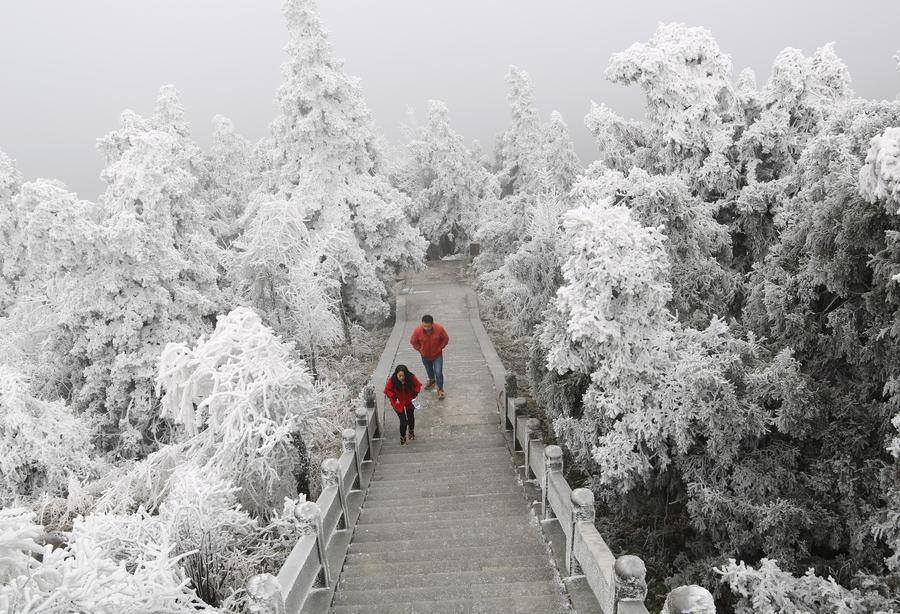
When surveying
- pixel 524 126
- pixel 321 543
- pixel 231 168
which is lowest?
pixel 321 543

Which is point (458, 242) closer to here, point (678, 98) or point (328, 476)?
point (678, 98)

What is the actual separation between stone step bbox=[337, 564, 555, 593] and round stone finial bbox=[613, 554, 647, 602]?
1.64 metres

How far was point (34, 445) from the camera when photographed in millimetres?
10734

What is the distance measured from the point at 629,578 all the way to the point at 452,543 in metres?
3.09

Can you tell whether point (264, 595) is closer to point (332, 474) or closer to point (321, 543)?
point (321, 543)

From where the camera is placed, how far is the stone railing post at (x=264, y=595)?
193 inches

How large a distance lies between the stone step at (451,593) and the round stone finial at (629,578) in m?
1.38

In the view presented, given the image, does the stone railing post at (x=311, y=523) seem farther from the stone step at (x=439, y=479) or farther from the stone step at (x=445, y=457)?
the stone step at (x=445, y=457)

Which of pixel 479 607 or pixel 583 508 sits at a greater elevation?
pixel 583 508

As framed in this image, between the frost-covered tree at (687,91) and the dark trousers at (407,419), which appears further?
the frost-covered tree at (687,91)

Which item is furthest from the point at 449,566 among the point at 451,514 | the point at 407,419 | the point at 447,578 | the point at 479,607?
the point at 407,419

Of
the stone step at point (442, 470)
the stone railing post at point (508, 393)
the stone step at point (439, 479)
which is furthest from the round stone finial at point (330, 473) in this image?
the stone railing post at point (508, 393)

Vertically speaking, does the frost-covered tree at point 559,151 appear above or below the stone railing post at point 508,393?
above

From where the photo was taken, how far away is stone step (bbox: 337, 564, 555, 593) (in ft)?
21.7
